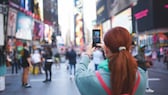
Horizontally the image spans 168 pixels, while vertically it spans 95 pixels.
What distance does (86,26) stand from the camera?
184 metres

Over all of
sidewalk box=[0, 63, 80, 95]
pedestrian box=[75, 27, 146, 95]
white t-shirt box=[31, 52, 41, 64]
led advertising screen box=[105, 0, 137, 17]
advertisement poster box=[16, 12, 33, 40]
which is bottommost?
sidewalk box=[0, 63, 80, 95]

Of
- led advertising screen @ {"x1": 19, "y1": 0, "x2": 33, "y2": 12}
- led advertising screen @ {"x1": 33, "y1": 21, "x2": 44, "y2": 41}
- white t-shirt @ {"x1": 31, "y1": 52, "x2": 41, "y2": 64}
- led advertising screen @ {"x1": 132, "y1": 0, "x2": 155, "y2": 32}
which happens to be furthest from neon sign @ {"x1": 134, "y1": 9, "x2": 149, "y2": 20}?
white t-shirt @ {"x1": 31, "y1": 52, "x2": 41, "y2": 64}

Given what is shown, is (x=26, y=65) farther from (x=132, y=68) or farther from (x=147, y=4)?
(x=147, y=4)

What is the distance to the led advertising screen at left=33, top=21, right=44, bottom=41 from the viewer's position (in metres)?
76.1

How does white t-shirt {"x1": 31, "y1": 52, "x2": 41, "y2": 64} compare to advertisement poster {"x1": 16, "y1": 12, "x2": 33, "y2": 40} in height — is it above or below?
below

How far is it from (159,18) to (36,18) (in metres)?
31.3

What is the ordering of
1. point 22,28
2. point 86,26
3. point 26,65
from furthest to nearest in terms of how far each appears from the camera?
1. point 86,26
2. point 22,28
3. point 26,65

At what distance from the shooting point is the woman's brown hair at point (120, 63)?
264 cm

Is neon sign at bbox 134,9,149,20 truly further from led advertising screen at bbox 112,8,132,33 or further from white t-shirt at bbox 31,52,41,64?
white t-shirt at bbox 31,52,41,64

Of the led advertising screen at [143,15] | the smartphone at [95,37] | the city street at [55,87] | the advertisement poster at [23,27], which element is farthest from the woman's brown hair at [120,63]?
the advertisement poster at [23,27]

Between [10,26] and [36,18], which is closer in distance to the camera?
[10,26]

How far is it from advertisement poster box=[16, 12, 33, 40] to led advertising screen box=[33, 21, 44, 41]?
1063cm

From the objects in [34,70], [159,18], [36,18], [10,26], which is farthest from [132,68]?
[36,18]

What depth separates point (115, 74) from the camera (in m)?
2.65
